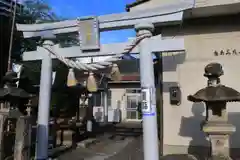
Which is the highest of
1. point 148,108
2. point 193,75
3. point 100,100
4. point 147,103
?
point 193,75

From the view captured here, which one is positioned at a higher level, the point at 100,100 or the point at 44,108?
the point at 100,100

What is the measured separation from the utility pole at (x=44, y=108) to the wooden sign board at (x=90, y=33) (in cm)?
112

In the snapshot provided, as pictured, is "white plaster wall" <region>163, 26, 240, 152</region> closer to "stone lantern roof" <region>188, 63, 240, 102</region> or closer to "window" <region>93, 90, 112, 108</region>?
"stone lantern roof" <region>188, 63, 240, 102</region>

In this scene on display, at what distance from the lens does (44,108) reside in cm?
669

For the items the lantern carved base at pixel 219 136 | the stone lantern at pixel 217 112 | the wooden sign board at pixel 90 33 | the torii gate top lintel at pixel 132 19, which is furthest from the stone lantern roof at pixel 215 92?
the wooden sign board at pixel 90 33

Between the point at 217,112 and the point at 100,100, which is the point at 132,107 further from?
the point at 217,112

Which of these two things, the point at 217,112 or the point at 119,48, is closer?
the point at 217,112

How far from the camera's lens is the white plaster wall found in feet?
23.1

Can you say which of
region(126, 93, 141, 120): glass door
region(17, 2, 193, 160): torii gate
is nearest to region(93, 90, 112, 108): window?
region(126, 93, 141, 120): glass door

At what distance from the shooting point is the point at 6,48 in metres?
13.4

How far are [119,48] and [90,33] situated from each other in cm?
89

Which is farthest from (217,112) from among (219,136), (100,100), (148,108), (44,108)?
(100,100)

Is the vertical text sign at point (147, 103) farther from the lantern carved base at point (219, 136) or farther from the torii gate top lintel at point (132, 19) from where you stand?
the torii gate top lintel at point (132, 19)

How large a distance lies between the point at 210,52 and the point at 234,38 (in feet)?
2.50
